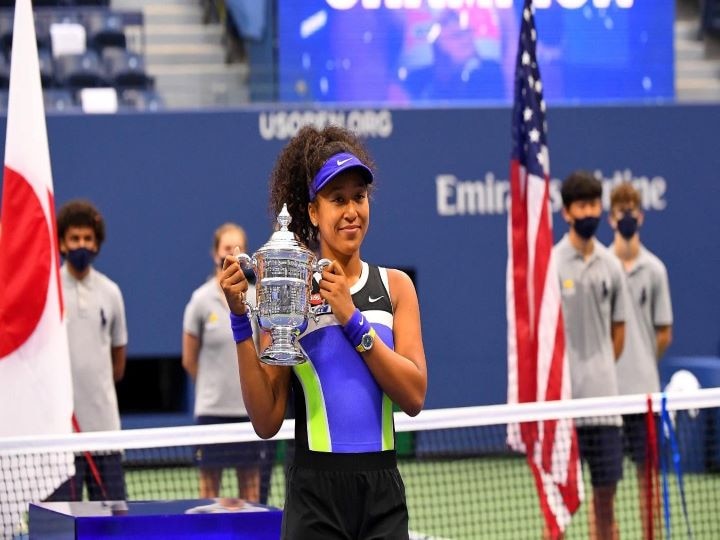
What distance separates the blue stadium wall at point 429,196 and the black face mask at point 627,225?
3478 mm

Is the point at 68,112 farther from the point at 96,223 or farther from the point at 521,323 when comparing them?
the point at 521,323

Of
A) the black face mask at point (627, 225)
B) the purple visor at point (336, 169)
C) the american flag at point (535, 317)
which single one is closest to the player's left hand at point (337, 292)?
the purple visor at point (336, 169)

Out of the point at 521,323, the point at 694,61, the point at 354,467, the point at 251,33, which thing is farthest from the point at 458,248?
the point at 354,467

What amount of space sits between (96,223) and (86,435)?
2028 millimetres

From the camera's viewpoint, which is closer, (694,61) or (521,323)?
(521,323)

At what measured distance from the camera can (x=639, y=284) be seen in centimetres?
891

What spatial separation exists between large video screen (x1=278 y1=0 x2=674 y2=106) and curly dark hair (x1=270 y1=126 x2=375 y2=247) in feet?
29.4

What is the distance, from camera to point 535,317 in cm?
726

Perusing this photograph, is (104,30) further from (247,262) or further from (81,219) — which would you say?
(247,262)

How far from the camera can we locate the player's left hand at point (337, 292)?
11.8 ft

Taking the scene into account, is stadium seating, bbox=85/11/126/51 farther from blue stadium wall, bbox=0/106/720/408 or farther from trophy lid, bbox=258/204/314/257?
trophy lid, bbox=258/204/314/257

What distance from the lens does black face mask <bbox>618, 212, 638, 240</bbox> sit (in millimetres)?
9078

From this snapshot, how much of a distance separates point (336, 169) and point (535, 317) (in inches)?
146

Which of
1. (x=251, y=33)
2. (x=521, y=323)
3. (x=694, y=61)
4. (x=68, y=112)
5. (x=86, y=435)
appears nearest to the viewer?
(x=86, y=435)
